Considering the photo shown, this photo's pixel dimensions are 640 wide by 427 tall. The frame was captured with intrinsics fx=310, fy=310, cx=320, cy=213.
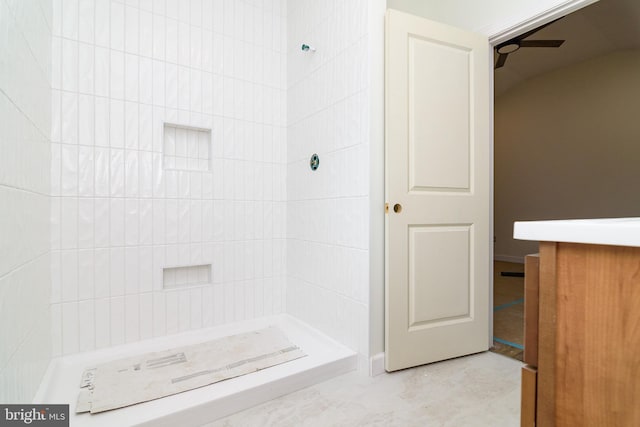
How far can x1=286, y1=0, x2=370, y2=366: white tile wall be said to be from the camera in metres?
1.80

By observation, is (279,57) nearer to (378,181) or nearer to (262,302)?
(378,181)

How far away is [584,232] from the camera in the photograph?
0.55 metres

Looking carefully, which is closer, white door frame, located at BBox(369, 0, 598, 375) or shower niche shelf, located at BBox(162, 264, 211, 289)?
white door frame, located at BBox(369, 0, 598, 375)

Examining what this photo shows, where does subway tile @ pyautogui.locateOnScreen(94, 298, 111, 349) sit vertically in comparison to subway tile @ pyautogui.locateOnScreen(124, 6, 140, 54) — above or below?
below

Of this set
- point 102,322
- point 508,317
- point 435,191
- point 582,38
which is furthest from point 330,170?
point 582,38

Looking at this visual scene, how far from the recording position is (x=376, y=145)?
176cm

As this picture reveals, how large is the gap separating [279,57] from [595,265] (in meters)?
2.59

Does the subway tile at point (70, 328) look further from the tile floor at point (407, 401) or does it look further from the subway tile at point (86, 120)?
the tile floor at point (407, 401)

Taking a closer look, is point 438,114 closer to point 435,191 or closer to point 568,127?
point 435,191

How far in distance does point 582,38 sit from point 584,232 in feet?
15.5

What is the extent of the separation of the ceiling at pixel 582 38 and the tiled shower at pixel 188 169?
3.00m

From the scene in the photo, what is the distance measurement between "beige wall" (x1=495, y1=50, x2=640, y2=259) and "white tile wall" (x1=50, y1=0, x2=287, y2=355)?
445cm

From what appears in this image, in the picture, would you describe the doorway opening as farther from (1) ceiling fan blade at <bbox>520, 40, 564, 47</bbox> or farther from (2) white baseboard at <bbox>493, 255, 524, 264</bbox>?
(1) ceiling fan blade at <bbox>520, 40, 564, 47</bbox>

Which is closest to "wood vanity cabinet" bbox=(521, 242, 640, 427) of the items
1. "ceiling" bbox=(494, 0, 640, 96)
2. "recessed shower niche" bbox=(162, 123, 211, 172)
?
"recessed shower niche" bbox=(162, 123, 211, 172)
